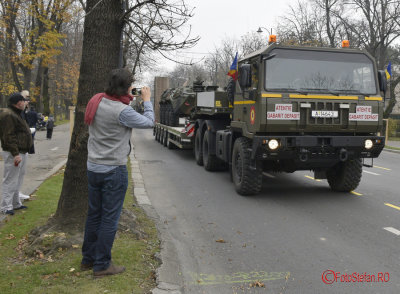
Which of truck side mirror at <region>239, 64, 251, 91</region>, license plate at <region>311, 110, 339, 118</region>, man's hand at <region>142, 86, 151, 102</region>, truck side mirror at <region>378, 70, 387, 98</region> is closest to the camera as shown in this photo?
man's hand at <region>142, 86, 151, 102</region>

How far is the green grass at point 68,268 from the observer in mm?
3756

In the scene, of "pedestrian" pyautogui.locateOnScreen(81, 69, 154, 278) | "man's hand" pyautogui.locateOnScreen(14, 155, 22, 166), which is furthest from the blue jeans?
"man's hand" pyautogui.locateOnScreen(14, 155, 22, 166)

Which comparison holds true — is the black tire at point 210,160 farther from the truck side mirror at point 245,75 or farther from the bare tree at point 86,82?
the bare tree at point 86,82

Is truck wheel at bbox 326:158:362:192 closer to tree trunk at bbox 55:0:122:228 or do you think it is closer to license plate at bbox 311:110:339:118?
license plate at bbox 311:110:339:118

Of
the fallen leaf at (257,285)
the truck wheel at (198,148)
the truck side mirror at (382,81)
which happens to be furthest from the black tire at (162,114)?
the fallen leaf at (257,285)

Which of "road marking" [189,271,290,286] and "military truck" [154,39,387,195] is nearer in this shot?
"road marking" [189,271,290,286]

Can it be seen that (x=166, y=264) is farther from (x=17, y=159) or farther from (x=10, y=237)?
(x=17, y=159)

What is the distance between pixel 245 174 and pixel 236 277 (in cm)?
392

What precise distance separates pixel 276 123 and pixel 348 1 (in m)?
30.2

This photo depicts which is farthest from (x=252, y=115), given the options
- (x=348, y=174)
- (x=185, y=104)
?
(x=185, y=104)

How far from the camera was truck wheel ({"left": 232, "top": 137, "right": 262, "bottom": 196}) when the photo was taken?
816 centimetres

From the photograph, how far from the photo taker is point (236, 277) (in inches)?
172

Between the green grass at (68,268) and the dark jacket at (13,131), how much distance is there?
1.22 m

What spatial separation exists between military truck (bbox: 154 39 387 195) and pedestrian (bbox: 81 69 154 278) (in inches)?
156
